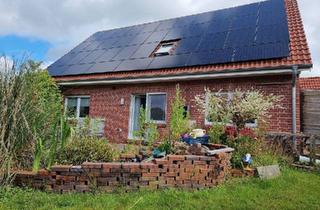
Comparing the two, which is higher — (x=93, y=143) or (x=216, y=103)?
(x=216, y=103)

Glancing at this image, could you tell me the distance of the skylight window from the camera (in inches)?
508

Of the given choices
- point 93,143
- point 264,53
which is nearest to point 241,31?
point 264,53

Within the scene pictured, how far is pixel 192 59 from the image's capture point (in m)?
11.3

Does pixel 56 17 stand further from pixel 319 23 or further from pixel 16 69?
pixel 319 23

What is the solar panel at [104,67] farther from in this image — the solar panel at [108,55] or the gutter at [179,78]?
the gutter at [179,78]

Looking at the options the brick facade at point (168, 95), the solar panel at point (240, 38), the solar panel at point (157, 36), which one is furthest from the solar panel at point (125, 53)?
the solar panel at point (240, 38)

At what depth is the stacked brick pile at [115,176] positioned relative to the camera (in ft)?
16.9

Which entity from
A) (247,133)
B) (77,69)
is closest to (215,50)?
(247,133)

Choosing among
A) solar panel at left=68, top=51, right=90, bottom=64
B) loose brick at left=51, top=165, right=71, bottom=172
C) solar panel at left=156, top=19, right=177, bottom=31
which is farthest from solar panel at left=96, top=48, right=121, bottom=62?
loose brick at left=51, top=165, right=71, bottom=172

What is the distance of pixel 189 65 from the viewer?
438 inches

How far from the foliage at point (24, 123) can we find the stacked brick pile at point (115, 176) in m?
0.37

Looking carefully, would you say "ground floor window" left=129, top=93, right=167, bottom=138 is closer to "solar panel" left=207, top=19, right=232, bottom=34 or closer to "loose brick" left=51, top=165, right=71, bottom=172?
"solar panel" left=207, top=19, right=232, bottom=34

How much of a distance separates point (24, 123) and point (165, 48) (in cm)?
875

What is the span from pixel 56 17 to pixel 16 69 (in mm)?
7878
